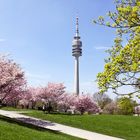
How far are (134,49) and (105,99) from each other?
334ft

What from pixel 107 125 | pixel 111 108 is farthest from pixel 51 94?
pixel 111 108

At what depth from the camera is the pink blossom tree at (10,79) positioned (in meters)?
33.2

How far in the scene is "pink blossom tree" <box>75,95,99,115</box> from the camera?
224 ft

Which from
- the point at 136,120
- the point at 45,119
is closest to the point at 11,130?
the point at 45,119

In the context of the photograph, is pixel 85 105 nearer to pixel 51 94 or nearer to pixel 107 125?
pixel 51 94

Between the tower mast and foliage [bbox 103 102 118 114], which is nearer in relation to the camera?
foliage [bbox 103 102 118 114]

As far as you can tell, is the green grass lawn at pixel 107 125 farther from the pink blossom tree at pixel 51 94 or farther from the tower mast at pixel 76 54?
the tower mast at pixel 76 54

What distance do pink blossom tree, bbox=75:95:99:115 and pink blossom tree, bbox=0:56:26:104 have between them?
32.7m

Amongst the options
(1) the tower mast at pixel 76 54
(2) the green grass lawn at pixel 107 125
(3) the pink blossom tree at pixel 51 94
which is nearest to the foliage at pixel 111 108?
(3) the pink blossom tree at pixel 51 94

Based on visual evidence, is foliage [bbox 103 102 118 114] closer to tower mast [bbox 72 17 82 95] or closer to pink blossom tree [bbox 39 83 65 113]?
pink blossom tree [bbox 39 83 65 113]

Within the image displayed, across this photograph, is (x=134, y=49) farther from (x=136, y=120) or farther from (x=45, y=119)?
(x=136, y=120)

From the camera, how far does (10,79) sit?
33.0m

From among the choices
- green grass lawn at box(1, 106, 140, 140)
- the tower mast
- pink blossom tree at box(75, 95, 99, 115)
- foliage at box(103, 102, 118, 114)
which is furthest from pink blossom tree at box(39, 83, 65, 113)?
the tower mast

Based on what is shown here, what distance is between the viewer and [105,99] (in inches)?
4441
